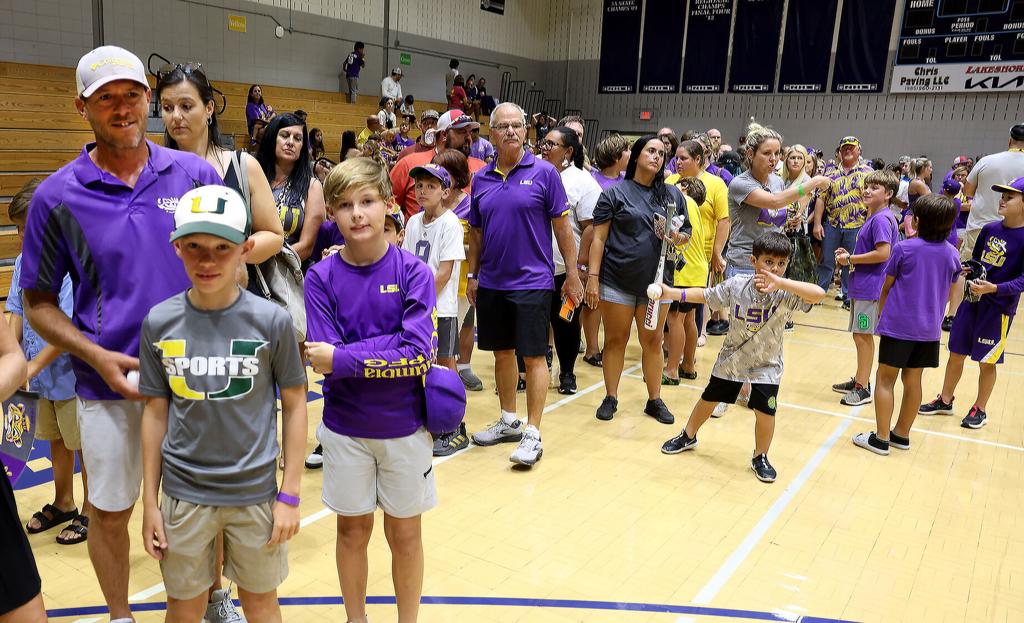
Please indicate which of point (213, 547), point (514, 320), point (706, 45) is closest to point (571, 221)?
point (514, 320)

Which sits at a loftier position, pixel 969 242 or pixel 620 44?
pixel 620 44

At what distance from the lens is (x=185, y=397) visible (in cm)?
199

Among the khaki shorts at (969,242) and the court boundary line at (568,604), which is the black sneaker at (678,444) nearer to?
the court boundary line at (568,604)

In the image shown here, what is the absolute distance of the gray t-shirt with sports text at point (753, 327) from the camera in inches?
165

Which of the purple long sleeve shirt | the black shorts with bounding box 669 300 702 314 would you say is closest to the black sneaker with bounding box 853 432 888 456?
the black shorts with bounding box 669 300 702 314

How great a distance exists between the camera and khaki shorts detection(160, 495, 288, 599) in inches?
79.5

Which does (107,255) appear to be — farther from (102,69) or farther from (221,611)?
(221,611)

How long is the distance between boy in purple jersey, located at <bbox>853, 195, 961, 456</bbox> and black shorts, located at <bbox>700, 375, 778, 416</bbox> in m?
0.97

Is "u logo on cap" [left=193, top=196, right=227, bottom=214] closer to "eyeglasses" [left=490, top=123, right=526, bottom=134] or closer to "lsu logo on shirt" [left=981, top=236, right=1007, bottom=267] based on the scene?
"eyeglasses" [left=490, top=123, right=526, bottom=134]

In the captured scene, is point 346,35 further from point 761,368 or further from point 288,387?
point 288,387

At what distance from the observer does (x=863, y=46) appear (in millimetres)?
17109

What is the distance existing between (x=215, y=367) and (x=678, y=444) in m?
3.40

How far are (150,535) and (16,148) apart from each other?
10.4 metres

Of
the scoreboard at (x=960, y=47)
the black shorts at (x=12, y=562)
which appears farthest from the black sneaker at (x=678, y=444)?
the scoreboard at (x=960, y=47)
